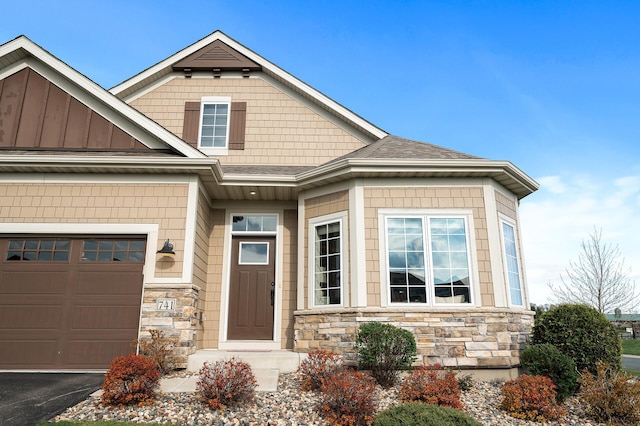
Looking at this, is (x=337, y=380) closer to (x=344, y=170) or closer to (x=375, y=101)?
(x=344, y=170)

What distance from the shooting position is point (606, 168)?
1446 cm

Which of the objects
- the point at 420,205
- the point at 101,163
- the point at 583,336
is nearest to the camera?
the point at 583,336

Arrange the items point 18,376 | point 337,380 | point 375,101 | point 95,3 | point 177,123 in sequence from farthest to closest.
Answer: point 375,101
point 177,123
point 95,3
point 18,376
point 337,380

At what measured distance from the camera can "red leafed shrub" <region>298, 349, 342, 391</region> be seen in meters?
Answer: 5.45

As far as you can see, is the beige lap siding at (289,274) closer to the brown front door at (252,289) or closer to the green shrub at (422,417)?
the brown front door at (252,289)

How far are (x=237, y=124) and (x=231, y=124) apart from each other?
15cm

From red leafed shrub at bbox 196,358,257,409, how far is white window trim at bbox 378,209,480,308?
111 inches

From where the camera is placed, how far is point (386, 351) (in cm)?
591

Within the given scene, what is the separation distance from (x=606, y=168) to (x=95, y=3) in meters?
16.5

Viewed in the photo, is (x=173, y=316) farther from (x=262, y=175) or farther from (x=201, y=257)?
(x=262, y=175)

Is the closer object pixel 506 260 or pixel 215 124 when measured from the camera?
pixel 506 260

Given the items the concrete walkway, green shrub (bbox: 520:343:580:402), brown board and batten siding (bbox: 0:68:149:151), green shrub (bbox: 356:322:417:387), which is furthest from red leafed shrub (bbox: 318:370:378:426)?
brown board and batten siding (bbox: 0:68:149:151)

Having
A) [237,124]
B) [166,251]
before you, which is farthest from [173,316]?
[237,124]

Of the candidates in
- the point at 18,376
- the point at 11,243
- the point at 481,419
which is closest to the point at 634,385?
the point at 481,419
